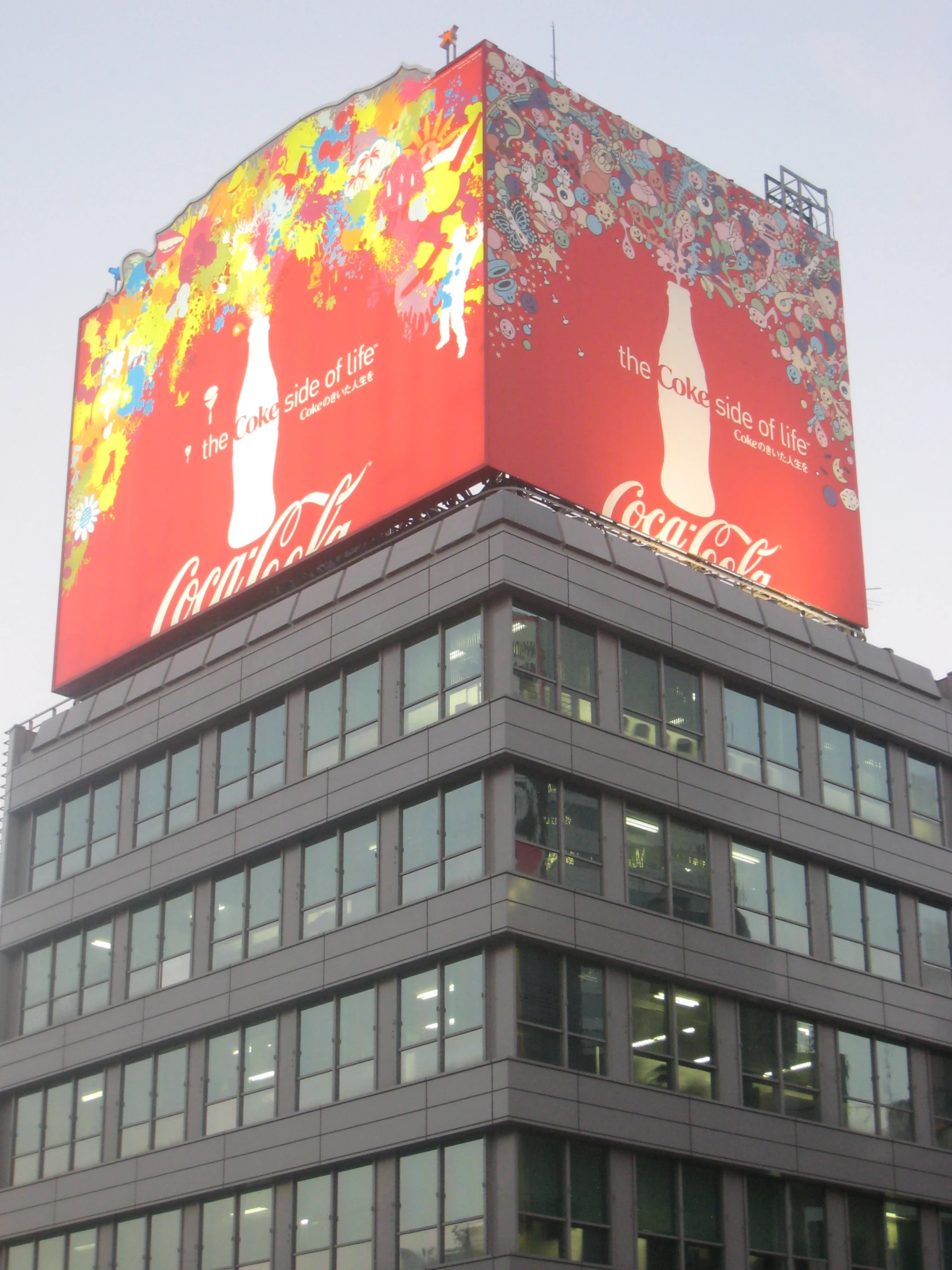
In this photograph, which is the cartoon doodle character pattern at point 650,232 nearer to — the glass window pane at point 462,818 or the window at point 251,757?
the window at point 251,757

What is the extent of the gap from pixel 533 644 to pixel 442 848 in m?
5.50

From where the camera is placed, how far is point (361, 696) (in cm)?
5209

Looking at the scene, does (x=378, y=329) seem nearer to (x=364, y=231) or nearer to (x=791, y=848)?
(x=364, y=231)

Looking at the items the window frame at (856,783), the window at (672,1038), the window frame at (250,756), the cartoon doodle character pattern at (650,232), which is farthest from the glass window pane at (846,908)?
the window frame at (250,756)

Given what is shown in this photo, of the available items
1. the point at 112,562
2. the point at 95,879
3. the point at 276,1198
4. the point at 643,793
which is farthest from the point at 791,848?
the point at 112,562

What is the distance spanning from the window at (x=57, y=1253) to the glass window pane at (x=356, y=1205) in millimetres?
10482

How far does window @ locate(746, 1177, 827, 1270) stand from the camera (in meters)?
47.9

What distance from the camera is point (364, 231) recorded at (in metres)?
60.2

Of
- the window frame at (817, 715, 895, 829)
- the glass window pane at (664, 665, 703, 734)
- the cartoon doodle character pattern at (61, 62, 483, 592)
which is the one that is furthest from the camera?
the cartoon doodle character pattern at (61, 62, 483, 592)

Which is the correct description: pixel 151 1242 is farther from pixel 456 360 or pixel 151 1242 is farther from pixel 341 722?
pixel 456 360

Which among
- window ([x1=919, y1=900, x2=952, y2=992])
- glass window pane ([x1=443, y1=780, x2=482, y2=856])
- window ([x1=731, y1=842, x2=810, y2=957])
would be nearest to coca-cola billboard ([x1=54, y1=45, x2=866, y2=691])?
glass window pane ([x1=443, y1=780, x2=482, y2=856])

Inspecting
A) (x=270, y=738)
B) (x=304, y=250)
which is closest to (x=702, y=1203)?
(x=270, y=738)

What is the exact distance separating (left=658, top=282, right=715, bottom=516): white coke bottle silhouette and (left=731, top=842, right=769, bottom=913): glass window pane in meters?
11.1

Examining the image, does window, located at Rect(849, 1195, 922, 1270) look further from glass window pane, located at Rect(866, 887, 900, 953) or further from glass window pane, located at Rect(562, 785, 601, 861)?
glass window pane, located at Rect(562, 785, 601, 861)
